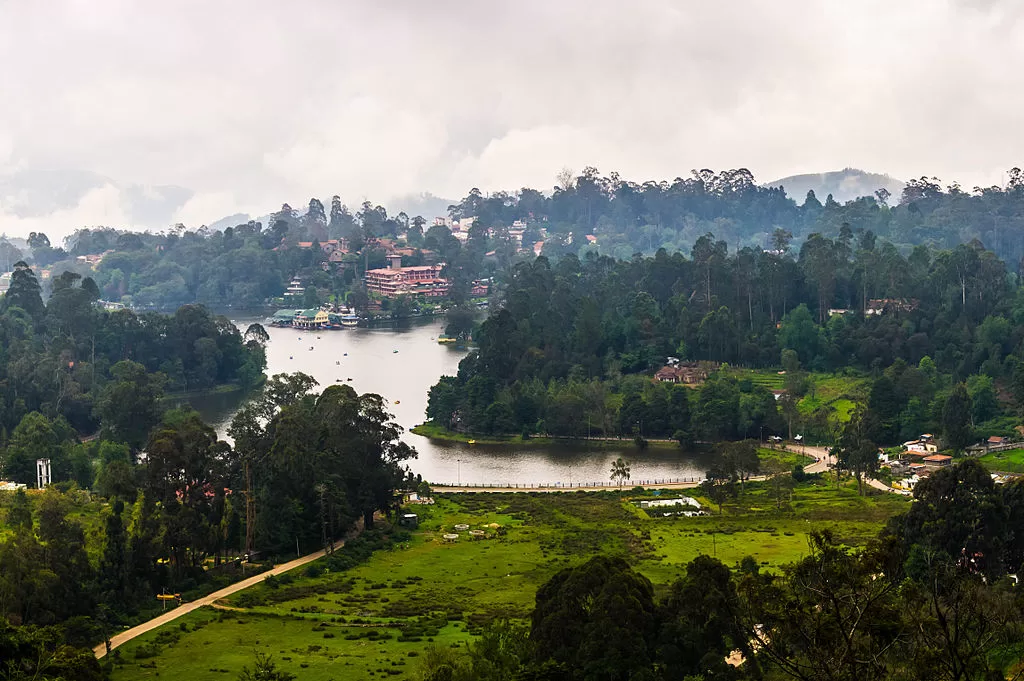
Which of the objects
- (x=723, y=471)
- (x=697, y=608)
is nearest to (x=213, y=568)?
(x=697, y=608)

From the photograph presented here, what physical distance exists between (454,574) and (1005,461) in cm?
2210

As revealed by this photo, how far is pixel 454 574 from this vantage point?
3089 cm

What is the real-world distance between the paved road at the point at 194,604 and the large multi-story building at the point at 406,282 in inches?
2658

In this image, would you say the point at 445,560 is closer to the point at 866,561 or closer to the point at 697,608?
the point at 697,608

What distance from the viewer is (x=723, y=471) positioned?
40594mm

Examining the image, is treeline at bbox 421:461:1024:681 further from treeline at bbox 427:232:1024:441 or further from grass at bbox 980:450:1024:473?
treeline at bbox 427:232:1024:441

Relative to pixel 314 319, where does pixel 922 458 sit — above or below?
below

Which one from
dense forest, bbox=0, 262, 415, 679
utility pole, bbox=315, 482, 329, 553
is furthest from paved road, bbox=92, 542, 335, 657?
dense forest, bbox=0, 262, 415, 679

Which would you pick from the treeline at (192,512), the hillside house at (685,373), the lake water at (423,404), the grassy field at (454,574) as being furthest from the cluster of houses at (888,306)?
the treeline at (192,512)

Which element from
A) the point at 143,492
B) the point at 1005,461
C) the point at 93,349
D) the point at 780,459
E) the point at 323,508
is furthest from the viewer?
the point at 93,349

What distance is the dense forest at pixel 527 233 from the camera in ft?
345

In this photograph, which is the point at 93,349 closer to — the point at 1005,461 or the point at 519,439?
the point at 519,439

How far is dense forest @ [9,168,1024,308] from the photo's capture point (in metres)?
105

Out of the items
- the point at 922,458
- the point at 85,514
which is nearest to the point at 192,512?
the point at 85,514
